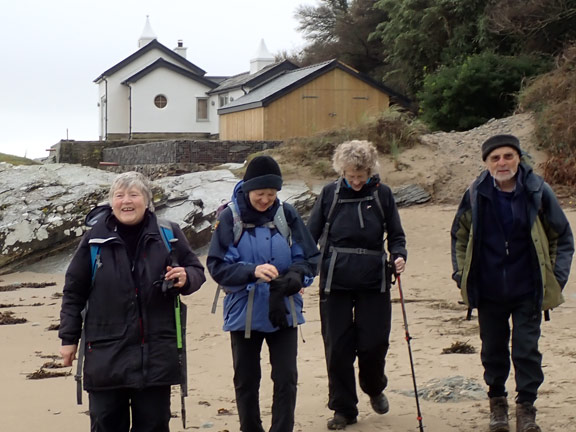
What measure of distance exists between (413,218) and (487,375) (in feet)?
39.2

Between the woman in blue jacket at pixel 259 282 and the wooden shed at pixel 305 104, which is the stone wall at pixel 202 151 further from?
the woman in blue jacket at pixel 259 282

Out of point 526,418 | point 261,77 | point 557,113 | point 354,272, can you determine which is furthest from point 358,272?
point 261,77

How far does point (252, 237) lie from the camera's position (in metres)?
5.43

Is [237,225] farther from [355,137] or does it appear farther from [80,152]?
[80,152]

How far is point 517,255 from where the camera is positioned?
5.75m

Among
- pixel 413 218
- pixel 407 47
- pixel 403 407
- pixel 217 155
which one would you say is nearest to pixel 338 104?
pixel 407 47

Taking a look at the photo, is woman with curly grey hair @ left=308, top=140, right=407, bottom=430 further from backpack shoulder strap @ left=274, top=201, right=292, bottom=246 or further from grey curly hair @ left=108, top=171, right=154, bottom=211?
grey curly hair @ left=108, top=171, right=154, bottom=211

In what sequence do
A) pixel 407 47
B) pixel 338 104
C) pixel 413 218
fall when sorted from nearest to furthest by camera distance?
1. pixel 413 218
2. pixel 338 104
3. pixel 407 47

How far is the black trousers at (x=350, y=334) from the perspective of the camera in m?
6.16

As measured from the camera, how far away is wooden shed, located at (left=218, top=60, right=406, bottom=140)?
1249 inches

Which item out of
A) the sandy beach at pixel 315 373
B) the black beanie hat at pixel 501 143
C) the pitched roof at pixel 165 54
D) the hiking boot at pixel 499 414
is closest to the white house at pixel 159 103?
the pitched roof at pixel 165 54

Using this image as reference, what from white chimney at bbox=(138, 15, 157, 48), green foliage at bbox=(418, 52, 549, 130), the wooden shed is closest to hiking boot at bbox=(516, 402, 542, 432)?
green foliage at bbox=(418, 52, 549, 130)

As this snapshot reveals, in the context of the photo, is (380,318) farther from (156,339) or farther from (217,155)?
(217,155)

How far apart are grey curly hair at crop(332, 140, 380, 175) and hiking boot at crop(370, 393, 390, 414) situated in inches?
59.7
